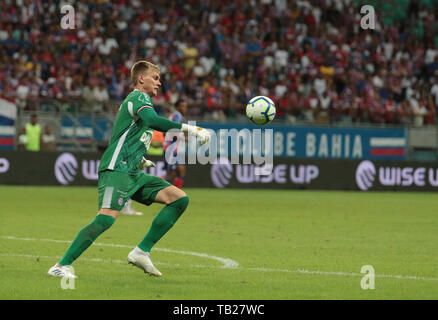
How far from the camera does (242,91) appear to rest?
27.5 metres

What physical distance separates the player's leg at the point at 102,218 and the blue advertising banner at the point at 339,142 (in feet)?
58.2

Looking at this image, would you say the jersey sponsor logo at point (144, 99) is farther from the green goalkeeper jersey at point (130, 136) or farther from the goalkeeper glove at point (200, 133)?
the goalkeeper glove at point (200, 133)

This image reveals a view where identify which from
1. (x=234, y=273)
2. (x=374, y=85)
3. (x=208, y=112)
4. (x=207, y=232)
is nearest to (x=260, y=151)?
(x=208, y=112)

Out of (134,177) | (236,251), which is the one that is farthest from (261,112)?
(236,251)

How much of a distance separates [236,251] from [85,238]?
10.7 ft

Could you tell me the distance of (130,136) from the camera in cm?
806

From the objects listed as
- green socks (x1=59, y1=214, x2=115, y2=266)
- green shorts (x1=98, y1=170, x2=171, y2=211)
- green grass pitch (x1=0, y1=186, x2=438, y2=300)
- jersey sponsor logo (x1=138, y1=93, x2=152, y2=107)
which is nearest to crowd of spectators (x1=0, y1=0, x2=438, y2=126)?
green grass pitch (x1=0, y1=186, x2=438, y2=300)

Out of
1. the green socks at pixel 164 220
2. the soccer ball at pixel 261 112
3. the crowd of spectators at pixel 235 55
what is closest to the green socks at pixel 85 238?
the green socks at pixel 164 220

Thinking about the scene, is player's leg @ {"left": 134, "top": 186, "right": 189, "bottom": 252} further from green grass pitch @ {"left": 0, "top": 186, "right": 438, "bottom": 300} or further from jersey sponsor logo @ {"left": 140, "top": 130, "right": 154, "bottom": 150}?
jersey sponsor logo @ {"left": 140, "top": 130, "right": 154, "bottom": 150}

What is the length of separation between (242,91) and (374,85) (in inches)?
229

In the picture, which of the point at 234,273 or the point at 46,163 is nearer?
the point at 234,273

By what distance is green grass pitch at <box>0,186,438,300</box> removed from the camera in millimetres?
7492

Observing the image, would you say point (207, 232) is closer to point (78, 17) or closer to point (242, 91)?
point (242, 91)

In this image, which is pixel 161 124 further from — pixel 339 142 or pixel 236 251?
pixel 339 142
